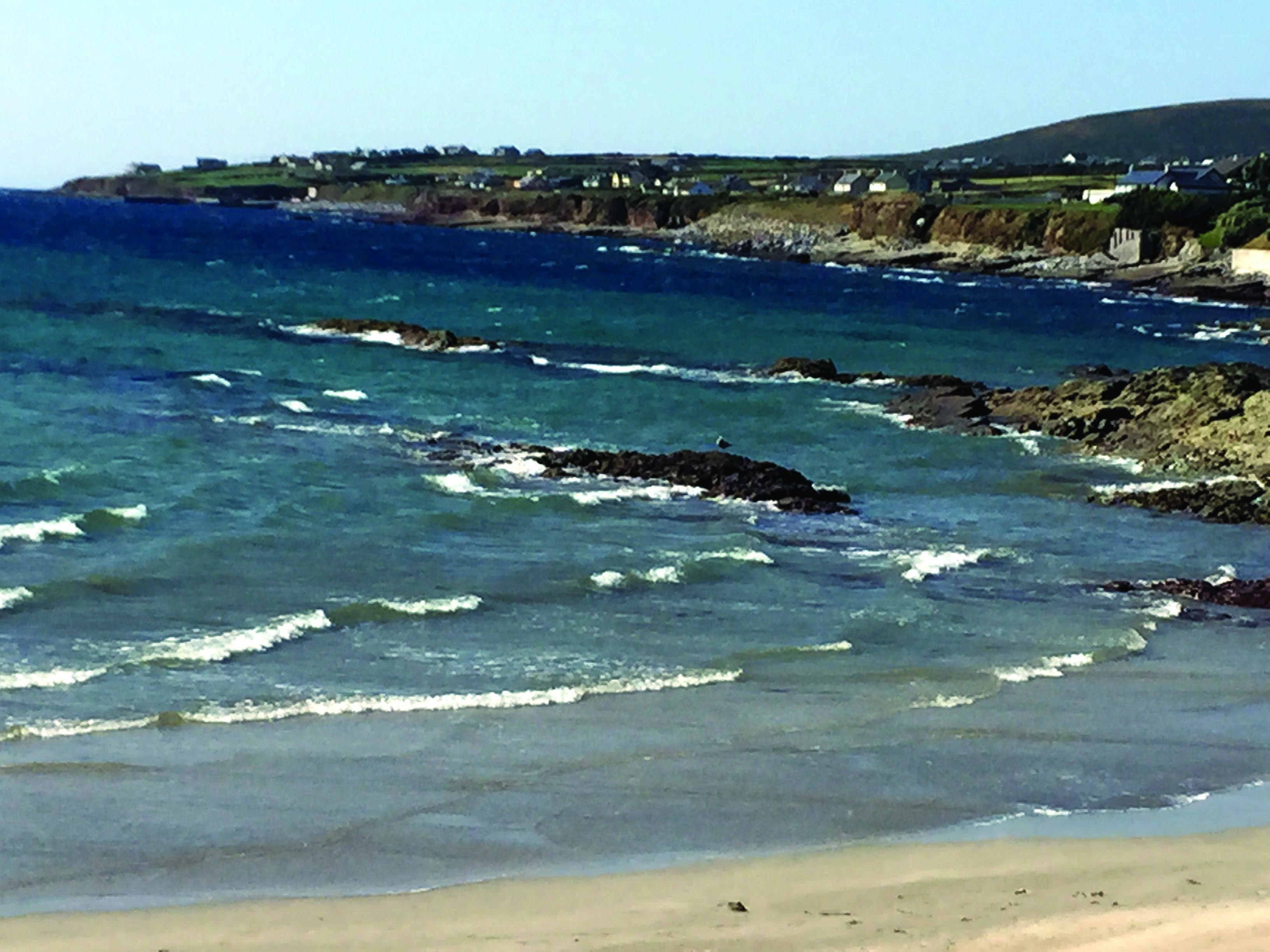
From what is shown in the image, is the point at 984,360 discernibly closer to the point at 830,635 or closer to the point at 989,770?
the point at 830,635

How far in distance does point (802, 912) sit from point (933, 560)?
13485mm

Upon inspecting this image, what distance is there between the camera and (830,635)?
19.4 meters

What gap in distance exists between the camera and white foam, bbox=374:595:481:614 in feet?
65.0

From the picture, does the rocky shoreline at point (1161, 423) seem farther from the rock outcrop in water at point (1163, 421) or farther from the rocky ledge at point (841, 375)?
the rocky ledge at point (841, 375)

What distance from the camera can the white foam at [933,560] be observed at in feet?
75.5

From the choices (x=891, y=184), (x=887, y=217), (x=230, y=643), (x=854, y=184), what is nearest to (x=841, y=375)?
(x=230, y=643)

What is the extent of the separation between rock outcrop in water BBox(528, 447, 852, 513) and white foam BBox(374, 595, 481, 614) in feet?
29.3

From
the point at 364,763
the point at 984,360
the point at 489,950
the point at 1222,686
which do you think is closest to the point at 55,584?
the point at 364,763

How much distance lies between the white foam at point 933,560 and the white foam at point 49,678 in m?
10.7

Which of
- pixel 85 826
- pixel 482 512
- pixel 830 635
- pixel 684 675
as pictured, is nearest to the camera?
pixel 85 826

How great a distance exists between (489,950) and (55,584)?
11642 millimetres

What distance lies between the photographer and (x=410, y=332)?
56.3m

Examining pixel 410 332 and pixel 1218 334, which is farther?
pixel 1218 334

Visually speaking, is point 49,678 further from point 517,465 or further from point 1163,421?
point 1163,421
